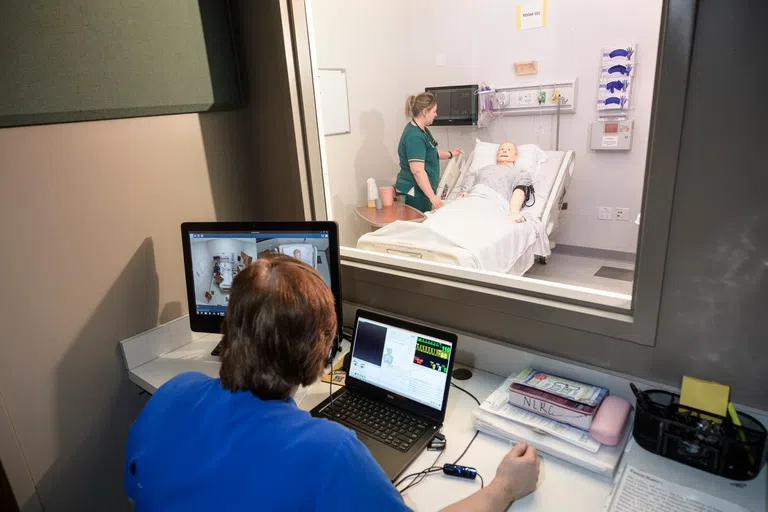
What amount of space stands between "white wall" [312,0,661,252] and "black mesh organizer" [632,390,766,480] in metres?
2.29

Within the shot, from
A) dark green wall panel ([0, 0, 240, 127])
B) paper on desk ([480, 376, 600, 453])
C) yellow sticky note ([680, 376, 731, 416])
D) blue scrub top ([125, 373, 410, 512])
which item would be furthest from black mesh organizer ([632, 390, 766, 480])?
dark green wall panel ([0, 0, 240, 127])

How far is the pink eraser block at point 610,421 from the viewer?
107 centimetres

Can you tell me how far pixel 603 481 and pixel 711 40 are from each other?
892mm

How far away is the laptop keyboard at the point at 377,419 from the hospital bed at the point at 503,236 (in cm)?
107

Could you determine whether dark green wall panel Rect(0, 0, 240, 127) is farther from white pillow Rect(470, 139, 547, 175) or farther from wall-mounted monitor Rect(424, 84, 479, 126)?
wall-mounted monitor Rect(424, 84, 479, 126)

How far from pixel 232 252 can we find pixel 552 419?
101 cm

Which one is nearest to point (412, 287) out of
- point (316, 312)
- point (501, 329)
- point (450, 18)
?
point (501, 329)

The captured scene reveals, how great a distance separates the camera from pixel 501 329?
54.6 inches

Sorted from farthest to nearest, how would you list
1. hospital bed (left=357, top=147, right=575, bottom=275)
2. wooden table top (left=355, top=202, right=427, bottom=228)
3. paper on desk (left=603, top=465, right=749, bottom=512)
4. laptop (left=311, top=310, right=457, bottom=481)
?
wooden table top (left=355, top=202, right=427, bottom=228) < hospital bed (left=357, top=147, right=575, bottom=275) < laptop (left=311, top=310, right=457, bottom=481) < paper on desk (left=603, top=465, right=749, bottom=512)

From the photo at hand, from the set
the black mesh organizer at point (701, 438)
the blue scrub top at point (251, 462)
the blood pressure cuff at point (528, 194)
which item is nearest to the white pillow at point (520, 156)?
the blood pressure cuff at point (528, 194)

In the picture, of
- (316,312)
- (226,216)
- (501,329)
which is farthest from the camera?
(226,216)

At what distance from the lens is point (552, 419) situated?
3.80 feet

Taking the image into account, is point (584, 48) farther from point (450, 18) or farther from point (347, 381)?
point (347, 381)

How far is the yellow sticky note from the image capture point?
1005 millimetres
